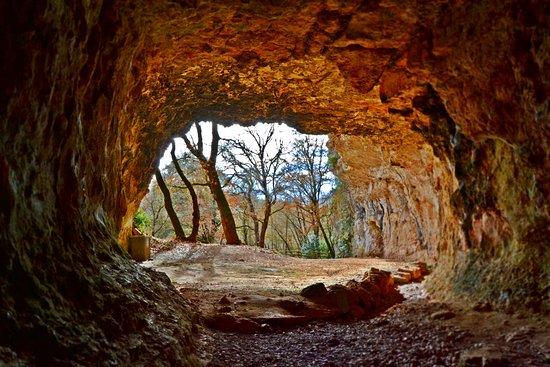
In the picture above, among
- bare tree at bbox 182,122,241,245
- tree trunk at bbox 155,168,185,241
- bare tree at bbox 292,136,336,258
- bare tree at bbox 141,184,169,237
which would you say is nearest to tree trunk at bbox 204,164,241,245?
bare tree at bbox 182,122,241,245

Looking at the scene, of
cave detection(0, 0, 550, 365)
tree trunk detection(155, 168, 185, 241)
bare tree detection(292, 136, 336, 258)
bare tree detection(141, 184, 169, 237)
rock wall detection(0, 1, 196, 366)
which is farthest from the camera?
bare tree detection(141, 184, 169, 237)

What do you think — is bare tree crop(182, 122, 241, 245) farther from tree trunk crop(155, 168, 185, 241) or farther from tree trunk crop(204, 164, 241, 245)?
tree trunk crop(155, 168, 185, 241)

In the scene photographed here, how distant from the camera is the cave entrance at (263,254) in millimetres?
6430

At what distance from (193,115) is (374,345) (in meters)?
6.42

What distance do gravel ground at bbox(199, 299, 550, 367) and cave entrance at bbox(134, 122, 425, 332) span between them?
1.86ft

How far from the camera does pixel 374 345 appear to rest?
4.69 metres

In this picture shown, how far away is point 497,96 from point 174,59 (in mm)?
4600

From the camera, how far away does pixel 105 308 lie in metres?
3.19

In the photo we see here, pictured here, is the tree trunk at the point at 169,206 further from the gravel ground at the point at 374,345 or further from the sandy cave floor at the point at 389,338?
the gravel ground at the point at 374,345

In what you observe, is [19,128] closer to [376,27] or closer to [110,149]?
[110,149]

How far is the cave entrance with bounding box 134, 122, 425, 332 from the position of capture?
21.1ft

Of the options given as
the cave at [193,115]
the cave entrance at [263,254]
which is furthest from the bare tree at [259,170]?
the cave at [193,115]

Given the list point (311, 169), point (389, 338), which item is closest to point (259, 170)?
point (311, 169)

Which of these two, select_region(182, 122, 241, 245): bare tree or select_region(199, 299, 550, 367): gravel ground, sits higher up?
select_region(182, 122, 241, 245): bare tree
